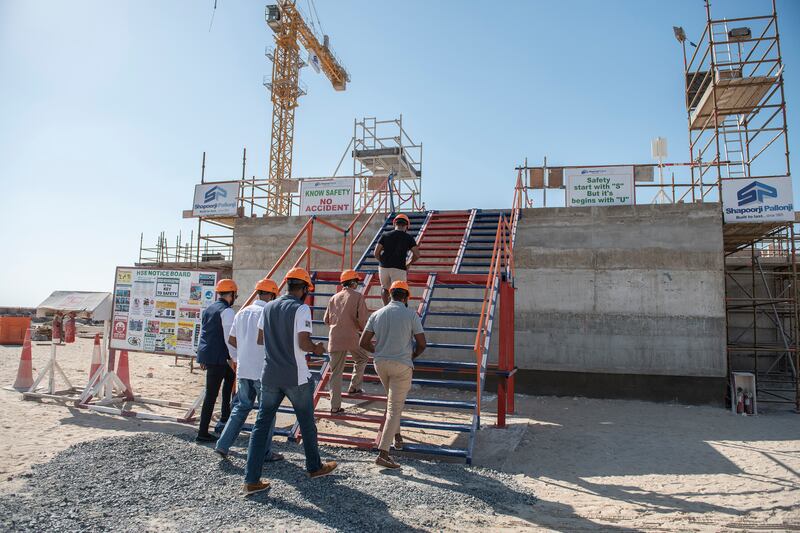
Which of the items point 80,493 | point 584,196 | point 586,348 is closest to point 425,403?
point 80,493

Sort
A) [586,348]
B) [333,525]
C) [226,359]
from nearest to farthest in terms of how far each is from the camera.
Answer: [333,525], [226,359], [586,348]

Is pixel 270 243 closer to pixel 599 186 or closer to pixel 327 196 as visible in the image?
pixel 327 196

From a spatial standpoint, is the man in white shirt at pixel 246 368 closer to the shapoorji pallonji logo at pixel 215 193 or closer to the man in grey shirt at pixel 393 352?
the man in grey shirt at pixel 393 352

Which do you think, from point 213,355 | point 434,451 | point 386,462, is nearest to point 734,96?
point 434,451

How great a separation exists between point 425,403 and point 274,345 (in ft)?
7.77

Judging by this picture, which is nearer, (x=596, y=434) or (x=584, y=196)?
(x=596, y=434)

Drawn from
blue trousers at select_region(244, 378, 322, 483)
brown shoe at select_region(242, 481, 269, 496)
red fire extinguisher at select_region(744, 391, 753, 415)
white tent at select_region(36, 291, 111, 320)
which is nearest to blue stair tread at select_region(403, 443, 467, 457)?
blue trousers at select_region(244, 378, 322, 483)

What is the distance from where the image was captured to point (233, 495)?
4.59 metres

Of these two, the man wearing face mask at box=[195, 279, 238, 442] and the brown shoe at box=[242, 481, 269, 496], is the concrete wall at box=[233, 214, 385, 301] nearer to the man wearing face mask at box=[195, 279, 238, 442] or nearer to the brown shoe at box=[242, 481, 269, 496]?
the man wearing face mask at box=[195, 279, 238, 442]

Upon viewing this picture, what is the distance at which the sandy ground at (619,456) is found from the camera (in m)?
4.61

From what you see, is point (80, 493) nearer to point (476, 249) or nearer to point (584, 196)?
point (476, 249)

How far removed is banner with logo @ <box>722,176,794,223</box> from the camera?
1051 cm

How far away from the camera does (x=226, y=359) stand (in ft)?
20.6

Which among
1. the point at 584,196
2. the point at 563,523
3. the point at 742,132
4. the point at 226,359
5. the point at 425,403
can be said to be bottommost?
the point at 563,523
